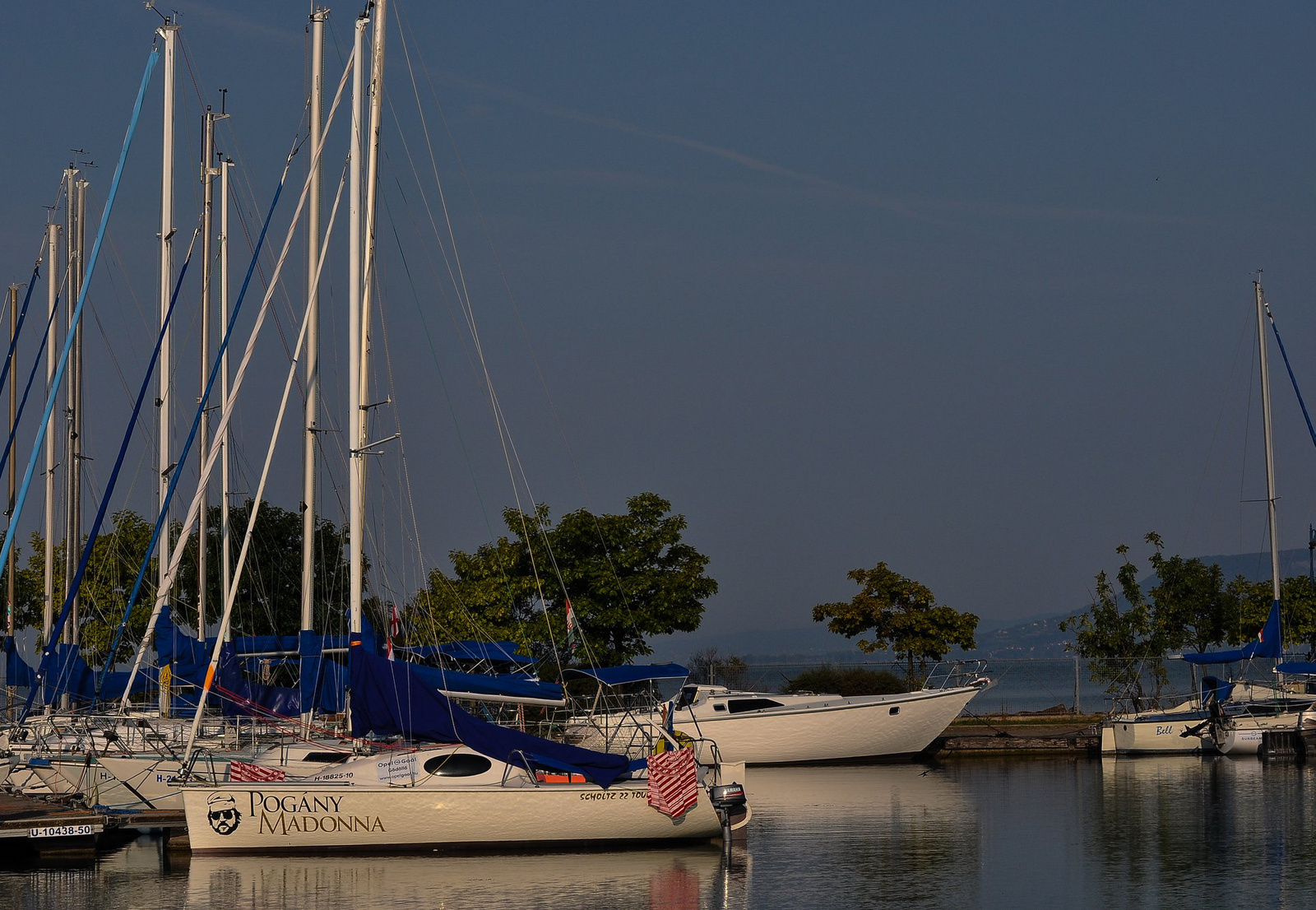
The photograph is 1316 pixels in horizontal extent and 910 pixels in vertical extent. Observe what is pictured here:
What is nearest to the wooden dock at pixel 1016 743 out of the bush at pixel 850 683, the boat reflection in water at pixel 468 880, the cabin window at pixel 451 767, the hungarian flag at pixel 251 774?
the bush at pixel 850 683

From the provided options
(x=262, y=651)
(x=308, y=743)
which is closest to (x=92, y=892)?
(x=308, y=743)

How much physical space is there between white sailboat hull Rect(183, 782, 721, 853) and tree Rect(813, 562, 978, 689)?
90.9 ft

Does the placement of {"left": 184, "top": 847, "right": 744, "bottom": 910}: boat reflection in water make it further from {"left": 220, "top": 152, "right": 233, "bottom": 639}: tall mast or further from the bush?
the bush

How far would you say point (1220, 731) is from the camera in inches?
1620

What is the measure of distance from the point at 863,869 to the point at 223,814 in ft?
32.5

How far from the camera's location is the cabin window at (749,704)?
40.7 meters

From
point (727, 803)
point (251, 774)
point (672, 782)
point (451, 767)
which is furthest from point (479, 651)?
point (672, 782)

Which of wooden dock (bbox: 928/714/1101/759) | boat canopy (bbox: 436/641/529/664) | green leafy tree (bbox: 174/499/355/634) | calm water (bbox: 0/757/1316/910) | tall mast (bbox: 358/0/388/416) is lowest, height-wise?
wooden dock (bbox: 928/714/1101/759)

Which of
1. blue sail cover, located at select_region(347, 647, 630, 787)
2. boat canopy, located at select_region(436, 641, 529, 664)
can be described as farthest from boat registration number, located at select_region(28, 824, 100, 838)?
boat canopy, located at select_region(436, 641, 529, 664)

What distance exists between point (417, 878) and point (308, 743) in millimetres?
6359

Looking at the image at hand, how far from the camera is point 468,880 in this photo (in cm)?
2228

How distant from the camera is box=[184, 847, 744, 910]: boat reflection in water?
68.0 ft

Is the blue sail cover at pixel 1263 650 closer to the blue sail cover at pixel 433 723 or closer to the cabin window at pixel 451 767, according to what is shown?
the blue sail cover at pixel 433 723

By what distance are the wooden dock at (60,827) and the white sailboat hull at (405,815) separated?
72.1 inches
